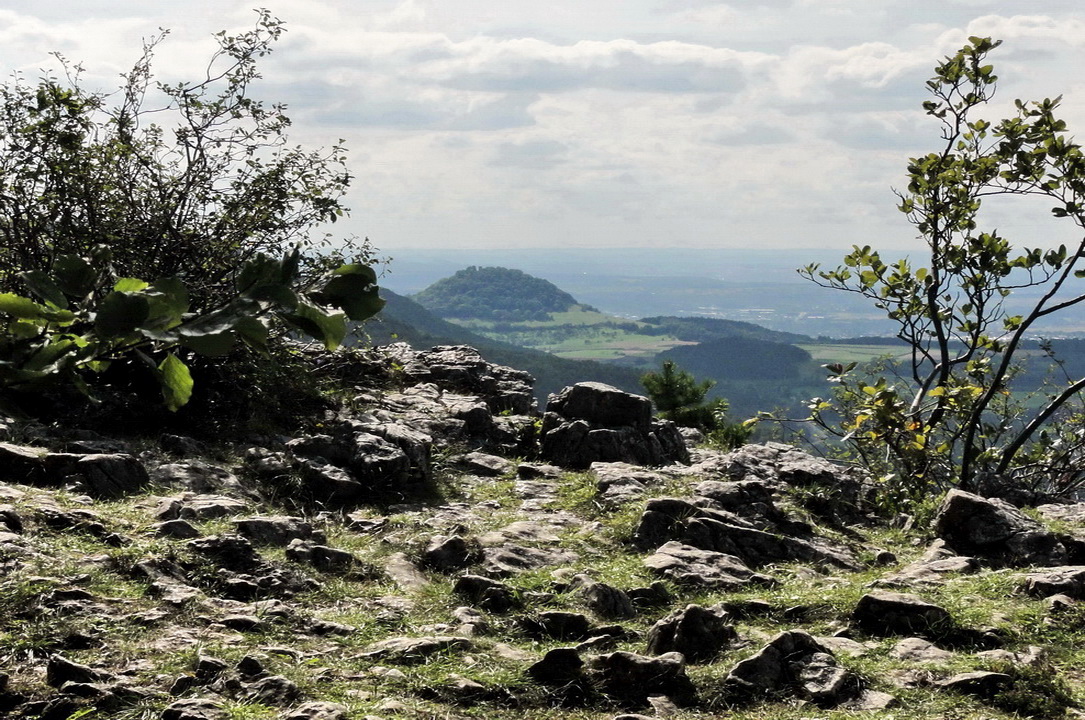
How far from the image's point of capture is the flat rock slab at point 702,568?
850 centimetres

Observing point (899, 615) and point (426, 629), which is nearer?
point (426, 629)

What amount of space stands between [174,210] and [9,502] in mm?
6668

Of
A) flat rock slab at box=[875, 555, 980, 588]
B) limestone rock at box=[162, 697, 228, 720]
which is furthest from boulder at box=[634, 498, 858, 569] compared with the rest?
limestone rock at box=[162, 697, 228, 720]

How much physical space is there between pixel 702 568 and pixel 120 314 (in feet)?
24.4

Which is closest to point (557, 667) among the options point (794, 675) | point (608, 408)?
point (794, 675)

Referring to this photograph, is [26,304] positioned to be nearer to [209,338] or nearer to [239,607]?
[209,338]

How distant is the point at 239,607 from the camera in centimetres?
713

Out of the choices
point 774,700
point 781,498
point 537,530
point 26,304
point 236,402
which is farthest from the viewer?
point 236,402

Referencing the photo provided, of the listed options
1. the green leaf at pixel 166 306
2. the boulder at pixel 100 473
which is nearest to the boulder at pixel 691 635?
the boulder at pixel 100 473

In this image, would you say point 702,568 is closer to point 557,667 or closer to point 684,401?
point 557,667

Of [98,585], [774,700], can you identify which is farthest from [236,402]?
[774,700]

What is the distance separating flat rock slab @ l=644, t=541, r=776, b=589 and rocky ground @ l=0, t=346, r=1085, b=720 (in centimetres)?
3

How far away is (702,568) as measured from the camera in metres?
8.73

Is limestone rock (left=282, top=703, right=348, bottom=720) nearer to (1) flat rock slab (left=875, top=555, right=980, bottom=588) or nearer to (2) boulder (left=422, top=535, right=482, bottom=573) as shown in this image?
(2) boulder (left=422, top=535, right=482, bottom=573)
